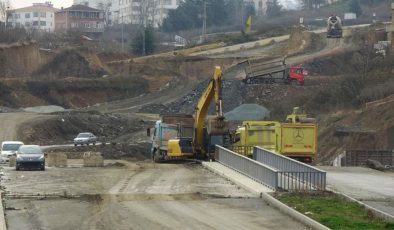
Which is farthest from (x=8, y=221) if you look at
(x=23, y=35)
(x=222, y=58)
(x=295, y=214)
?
(x=23, y=35)

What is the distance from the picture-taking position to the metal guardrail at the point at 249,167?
3033cm

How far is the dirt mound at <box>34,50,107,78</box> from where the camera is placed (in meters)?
116

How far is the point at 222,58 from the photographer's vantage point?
10900 centimetres

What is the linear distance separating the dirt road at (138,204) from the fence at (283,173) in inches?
43.4

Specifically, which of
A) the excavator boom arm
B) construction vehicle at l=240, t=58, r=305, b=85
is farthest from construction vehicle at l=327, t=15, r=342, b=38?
the excavator boom arm

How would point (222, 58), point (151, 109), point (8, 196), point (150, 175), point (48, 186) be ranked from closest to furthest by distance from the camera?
point (8, 196) → point (48, 186) → point (150, 175) → point (151, 109) → point (222, 58)

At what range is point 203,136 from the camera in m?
47.5

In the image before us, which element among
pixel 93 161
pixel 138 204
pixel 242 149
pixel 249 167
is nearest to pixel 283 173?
pixel 249 167

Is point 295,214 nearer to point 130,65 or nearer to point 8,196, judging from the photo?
point 8,196

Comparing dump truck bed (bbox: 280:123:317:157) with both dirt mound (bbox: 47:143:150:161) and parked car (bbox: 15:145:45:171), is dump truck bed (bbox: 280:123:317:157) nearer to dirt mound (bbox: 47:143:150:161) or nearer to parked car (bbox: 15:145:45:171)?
parked car (bbox: 15:145:45:171)

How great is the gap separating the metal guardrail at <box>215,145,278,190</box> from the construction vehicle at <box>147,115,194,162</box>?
3584 mm

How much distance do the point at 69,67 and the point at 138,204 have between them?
304ft

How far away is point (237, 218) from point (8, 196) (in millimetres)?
8596

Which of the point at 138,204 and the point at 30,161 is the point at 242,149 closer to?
the point at 30,161
